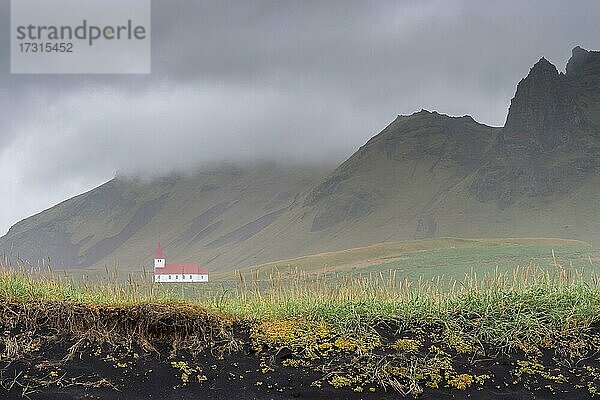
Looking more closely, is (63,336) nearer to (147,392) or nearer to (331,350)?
(147,392)

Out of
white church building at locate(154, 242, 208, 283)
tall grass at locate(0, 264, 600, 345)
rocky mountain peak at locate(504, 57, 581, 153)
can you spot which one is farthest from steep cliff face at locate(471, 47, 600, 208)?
tall grass at locate(0, 264, 600, 345)

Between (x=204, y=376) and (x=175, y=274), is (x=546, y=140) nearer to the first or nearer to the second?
(x=175, y=274)

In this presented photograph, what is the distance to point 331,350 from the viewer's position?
567 centimetres

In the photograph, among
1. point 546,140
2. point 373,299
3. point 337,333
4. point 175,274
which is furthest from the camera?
point 546,140

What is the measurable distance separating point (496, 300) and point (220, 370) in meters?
3.35

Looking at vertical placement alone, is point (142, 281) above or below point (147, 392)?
above

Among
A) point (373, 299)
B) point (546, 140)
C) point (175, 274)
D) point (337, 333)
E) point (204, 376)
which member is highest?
point (546, 140)

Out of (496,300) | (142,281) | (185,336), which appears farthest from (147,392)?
(496,300)

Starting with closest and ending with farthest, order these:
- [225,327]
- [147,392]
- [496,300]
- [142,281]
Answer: [147,392]
[225,327]
[496,300]
[142,281]

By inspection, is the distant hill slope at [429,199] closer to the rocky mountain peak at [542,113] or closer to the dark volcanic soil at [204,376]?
the rocky mountain peak at [542,113]

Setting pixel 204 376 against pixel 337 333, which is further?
pixel 337 333

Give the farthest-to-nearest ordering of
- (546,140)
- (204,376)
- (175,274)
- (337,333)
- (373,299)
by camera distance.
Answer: (546,140) → (175,274) → (373,299) → (337,333) → (204,376)

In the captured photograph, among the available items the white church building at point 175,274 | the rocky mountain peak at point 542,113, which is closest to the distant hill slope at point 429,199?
the rocky mountain peak at point 542,113

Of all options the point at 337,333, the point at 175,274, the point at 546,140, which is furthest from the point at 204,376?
the point at 546,140
